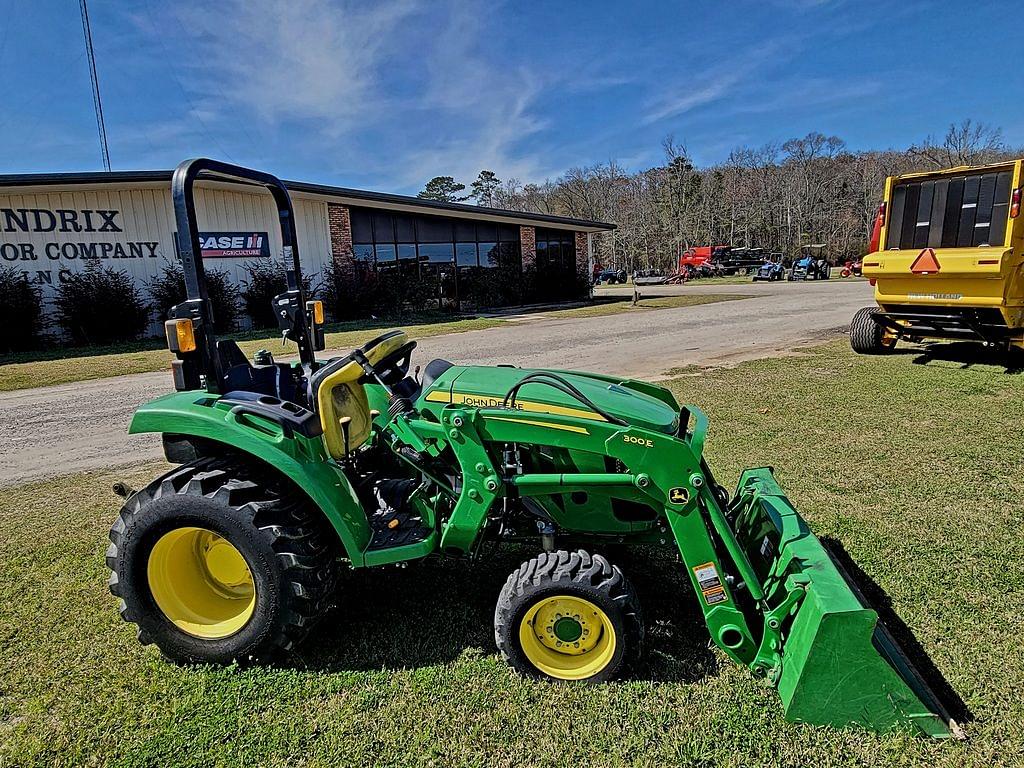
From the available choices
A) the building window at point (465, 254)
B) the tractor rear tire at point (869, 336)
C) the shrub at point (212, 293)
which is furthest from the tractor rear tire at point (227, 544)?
the building window at point (465, 254)

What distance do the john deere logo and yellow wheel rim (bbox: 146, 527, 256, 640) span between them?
5.91ft

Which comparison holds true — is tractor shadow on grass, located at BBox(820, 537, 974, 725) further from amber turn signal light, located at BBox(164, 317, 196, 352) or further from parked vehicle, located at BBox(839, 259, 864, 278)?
parked vehicle, located at BBox(839, 259, 864, 278)

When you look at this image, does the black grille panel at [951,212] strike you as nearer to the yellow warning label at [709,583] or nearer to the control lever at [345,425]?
the yellow warning label at [709,583]

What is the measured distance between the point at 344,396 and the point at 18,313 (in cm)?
1614

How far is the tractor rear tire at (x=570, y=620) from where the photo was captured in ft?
8.15

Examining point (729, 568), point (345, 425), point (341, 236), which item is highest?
point (341, 236)

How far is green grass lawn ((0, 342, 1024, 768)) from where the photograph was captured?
2.26m

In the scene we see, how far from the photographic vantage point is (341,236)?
19.9 meters

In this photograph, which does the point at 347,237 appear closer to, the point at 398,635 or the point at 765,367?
the point at 765,367

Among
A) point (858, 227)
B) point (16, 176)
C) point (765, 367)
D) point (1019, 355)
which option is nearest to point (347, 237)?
point (16, 176)

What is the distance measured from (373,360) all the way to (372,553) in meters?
0.86

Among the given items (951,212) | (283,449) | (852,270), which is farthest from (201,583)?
(852,270)

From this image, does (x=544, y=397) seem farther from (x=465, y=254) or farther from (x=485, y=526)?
(x=465, y=254)

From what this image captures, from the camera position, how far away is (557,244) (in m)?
26.5
